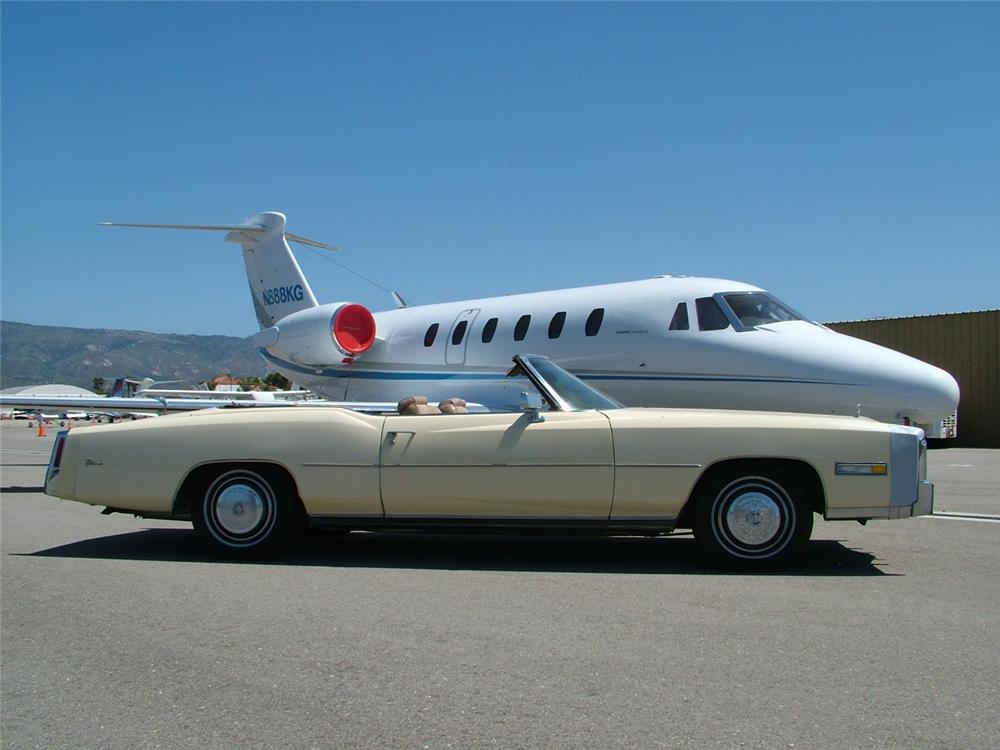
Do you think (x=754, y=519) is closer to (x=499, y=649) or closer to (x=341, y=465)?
(x=499, y=649)

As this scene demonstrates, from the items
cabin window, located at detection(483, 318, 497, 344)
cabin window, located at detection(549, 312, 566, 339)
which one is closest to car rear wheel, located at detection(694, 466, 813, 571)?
cabin window, located at detection(549, 312, 566, 339)

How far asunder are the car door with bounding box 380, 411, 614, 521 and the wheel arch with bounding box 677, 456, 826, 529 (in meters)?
0.53

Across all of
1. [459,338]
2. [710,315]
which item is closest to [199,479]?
[710,315]

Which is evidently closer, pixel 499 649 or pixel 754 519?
pixel 499 649

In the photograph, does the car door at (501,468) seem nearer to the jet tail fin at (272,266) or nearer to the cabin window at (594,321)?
the cabin window at (594,321)

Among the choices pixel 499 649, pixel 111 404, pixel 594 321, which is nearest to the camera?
pixel 499 649

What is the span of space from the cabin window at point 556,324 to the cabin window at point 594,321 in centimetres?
48

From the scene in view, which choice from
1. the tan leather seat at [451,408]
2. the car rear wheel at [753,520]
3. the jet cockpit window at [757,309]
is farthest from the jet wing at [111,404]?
the car rear wheel at [753,520]

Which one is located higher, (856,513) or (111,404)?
(111,404)

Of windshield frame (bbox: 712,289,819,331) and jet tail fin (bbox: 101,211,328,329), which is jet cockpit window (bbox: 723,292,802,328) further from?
jet tail fin (bbox: 101,211,328,329)

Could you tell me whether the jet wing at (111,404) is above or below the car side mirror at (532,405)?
below

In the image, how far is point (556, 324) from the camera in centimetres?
1269

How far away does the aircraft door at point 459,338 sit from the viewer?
1418 centimetres

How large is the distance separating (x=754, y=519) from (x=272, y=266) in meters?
15.3
